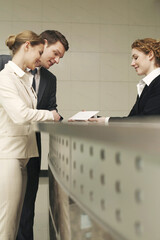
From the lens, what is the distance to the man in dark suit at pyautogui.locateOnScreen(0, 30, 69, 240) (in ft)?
6.77

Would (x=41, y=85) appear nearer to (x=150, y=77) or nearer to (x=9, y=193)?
(x=150, y=77)

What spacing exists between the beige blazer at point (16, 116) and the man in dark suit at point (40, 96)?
39 cm

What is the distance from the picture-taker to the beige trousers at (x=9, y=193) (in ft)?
4.88

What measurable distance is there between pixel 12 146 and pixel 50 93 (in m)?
0.92

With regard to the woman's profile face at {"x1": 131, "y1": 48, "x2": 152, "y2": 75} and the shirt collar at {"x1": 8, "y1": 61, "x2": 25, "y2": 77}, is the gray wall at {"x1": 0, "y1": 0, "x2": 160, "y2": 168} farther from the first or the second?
the shirt collar at {"x1": 8, "y1": 61, "x2": 25, "y2": 77}

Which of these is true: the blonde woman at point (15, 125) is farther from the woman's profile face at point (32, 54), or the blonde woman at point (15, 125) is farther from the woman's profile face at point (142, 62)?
the woman's profile face at point (142, 62)

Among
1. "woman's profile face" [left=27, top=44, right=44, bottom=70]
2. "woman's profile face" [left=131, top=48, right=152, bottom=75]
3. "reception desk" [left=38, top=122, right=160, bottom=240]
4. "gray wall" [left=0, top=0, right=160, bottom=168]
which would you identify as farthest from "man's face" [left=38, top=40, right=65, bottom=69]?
"gray wall" [left=0, top=0, right=160, bottom=168]

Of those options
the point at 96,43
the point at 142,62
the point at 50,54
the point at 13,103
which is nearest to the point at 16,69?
the point at 13,103

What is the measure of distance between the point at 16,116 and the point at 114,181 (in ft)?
3.03

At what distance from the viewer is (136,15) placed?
522 cm

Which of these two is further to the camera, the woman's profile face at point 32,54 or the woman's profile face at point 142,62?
the woman's profile face at point 142,62

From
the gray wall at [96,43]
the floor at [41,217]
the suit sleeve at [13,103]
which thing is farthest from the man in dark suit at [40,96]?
the gray wall at [96,43]

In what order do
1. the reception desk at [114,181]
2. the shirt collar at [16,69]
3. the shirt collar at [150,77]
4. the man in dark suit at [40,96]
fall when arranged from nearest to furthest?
1. the reception desk at [114,181]
2. the shirt collar at [16,69]
3. the man in dark suit at [40,96]
4. the shirt collar at [150,77]

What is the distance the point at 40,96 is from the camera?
7.52 feet
